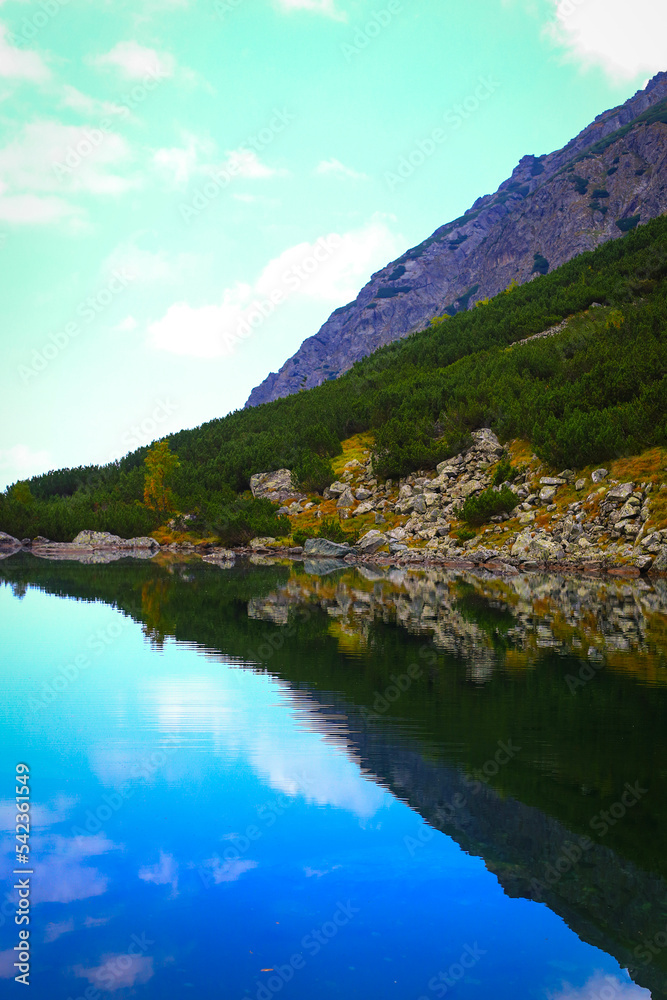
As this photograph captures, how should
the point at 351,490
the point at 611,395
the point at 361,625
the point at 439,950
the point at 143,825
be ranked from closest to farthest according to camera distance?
the point at 439,950, the point at 143,825, the point at 361,625, the point at 611,395, the point at 351,490

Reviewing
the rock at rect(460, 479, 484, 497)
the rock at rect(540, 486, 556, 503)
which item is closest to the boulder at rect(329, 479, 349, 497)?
the rock at rect(460, 479, 484, 497)

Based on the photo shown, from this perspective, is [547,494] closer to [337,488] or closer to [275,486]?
[337,488]

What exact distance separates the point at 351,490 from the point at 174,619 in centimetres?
4651

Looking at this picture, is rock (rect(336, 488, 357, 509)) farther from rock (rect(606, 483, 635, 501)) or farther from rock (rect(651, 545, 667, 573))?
rock (rect(651, 545, 667, 573))

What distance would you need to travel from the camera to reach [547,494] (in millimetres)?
48031

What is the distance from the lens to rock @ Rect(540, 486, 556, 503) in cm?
4783

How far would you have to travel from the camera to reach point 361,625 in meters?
20.6

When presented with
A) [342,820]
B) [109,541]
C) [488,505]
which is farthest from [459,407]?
[342,820]

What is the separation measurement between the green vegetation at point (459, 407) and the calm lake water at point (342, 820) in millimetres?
36447

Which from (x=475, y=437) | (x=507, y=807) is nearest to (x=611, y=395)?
(x=475, y=437)

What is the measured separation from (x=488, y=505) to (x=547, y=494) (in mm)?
4177

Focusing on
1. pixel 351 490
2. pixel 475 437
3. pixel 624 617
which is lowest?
pixel 624 617

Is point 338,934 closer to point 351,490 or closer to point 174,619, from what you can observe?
point 174,619

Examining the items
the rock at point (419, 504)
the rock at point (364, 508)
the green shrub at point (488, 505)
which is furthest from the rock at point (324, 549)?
the green shrub at point (488, 505)
